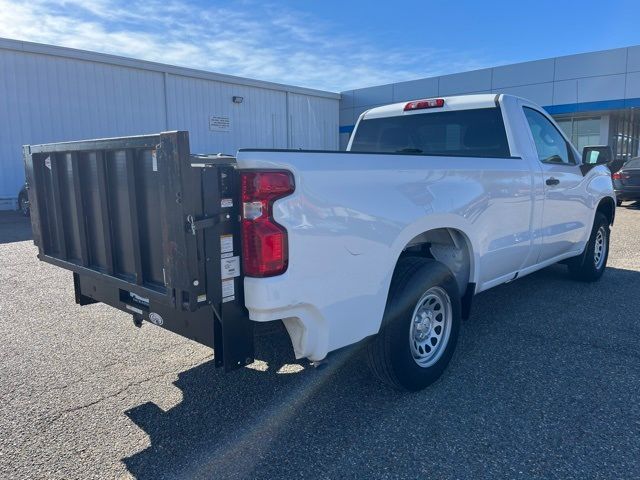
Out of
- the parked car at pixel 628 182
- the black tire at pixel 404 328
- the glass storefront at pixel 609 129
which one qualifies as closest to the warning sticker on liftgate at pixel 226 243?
the black tire at pixel 404 328

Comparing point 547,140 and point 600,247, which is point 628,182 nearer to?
point 600,247

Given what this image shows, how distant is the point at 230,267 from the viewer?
2455 millimetres

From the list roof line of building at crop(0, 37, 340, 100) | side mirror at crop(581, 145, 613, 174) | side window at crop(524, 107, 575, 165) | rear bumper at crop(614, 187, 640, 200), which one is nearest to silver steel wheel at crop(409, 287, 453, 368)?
side window at crop(524, 107, 575, 165)

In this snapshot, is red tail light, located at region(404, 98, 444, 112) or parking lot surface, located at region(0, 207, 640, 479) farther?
red tail light, located at region(404, 98, 444, 112)

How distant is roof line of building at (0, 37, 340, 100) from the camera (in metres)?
15.2

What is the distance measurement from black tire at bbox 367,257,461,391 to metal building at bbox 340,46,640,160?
19060 millimetres

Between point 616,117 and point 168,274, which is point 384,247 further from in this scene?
point 616,117

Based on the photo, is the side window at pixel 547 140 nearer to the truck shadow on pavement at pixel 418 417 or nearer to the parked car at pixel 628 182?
the truck shadow on pavement at pixel 418 417

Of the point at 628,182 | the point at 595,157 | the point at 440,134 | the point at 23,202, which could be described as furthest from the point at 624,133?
the point at 23,202

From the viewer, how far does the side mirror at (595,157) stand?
213 inches

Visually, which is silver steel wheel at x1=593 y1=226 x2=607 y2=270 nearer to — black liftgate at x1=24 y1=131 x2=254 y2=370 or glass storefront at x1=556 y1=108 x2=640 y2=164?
black liftgate at x1=24 y1=131 x2=254 y2=370

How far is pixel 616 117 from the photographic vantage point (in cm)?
2092

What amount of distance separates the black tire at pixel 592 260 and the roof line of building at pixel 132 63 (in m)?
16.1

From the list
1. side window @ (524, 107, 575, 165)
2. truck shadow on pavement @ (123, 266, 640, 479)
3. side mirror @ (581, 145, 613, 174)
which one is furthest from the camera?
side mirror @ (581, 145, 613, 174)
